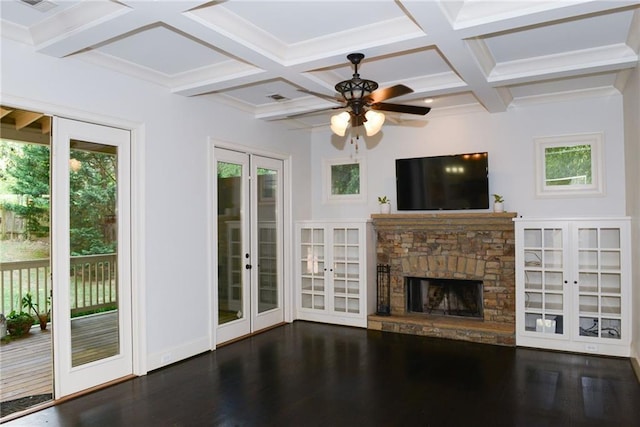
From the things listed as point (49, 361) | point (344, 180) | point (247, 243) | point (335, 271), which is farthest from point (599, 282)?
point (49, 361)

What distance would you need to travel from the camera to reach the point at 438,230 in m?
6.01

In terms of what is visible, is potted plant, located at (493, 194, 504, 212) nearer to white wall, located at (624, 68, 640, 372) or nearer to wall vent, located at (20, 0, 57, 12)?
white wall, located at (624, 68, 640, 372)

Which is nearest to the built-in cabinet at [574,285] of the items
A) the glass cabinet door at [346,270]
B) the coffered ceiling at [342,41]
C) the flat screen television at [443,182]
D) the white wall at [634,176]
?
the white wall at [634,176]

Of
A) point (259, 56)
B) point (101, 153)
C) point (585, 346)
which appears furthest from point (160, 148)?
point (585, 346)

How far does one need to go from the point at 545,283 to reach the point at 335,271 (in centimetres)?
273

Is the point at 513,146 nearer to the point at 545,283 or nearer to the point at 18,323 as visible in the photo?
the point at 545,283

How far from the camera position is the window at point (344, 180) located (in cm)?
678

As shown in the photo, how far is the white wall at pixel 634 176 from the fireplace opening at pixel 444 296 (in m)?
1.79

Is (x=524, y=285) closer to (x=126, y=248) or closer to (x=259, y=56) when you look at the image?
(x=259, y=56)

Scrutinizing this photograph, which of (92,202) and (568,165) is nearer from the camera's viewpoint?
(92,202)

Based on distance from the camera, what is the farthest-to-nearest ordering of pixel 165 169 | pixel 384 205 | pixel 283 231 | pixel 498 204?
pixel 283 231
pixel 384 205
pixel 498 204
pixel 165 169

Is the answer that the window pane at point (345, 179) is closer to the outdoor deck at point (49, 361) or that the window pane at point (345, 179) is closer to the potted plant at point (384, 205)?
the potted plant at point (384, 205)

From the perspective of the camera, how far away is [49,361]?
4930mm

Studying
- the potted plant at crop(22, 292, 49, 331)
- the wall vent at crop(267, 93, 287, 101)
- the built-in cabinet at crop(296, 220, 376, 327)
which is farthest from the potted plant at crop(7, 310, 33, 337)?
the wall vent at crop(267, 93, 287, 101)
